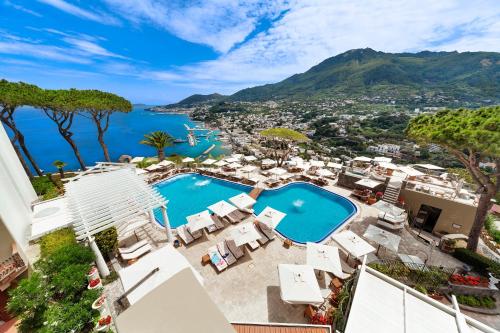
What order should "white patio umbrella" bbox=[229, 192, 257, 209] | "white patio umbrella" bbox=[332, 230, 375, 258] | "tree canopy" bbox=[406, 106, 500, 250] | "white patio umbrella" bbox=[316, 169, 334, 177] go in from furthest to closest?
1. "white patio umbrella" bbox=[316, 169, 334, 177]
2. "white patio umbrella" bbox=[229, 192, 257, 209]
3. "white patio umbrella" bbox=[332, 230, 375, 258]
4. "tree canopy" bbox=[406, 106, 500, 250]


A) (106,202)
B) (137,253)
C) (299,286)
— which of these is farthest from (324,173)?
(106,202)

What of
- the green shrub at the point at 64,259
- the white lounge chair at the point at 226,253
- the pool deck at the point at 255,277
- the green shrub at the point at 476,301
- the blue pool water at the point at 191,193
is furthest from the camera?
the blue pool water at the point at 191,193

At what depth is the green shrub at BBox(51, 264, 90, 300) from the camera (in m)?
5.20

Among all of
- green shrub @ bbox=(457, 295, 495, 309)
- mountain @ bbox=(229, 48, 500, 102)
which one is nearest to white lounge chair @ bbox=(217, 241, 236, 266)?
green shrub @ bbox=(457, 295, 495, 309)

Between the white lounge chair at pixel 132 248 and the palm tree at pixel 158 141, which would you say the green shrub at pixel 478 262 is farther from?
the palm tree at pixel 158 141

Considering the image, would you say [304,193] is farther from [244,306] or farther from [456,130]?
[244,306]

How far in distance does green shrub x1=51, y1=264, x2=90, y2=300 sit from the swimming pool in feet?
19.5

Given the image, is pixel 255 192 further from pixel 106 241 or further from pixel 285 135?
pixel 106 241

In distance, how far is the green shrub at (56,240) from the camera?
285 inches

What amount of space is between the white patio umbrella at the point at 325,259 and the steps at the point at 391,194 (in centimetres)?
804

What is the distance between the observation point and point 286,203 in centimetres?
1423

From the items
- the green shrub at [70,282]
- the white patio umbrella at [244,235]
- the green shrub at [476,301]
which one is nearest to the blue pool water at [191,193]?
the white patio umbrella at [244,235]

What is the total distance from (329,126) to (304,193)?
273 feet

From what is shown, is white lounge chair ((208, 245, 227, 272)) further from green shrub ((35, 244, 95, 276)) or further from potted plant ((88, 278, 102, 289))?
green shrub ((35, 244, 95, 276))
